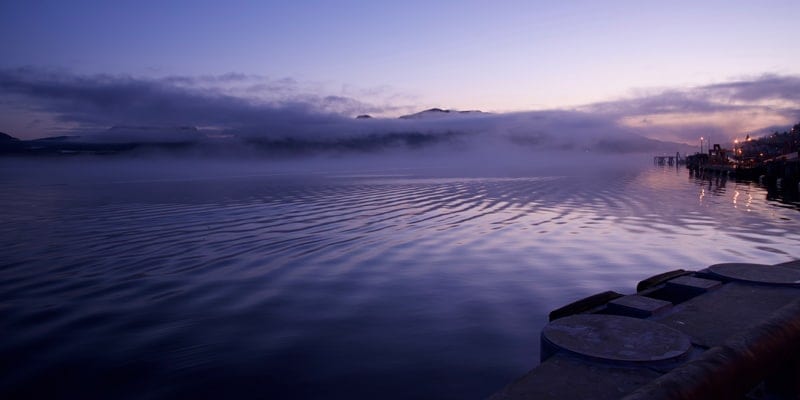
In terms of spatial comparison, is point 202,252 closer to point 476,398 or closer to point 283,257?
point 283,257

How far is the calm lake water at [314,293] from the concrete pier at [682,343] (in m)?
1.89

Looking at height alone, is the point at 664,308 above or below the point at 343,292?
above

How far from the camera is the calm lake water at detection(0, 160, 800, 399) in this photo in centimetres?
852

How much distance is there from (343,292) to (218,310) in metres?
3.23

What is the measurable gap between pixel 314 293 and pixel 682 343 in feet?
30.0

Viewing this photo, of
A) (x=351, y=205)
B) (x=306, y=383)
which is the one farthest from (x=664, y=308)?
(x=351, y=205)

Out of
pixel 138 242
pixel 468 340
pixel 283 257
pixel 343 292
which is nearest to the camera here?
pixel 468 340

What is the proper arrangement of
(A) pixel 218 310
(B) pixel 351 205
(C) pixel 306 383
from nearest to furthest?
(C) pixel 306 383
(A) pixel 218 310
(B) pixel 351 205

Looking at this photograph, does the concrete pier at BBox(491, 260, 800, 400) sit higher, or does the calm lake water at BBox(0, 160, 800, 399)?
the concrete pier at BBox(491, 260, 800, 400)

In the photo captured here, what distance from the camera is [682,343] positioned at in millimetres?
6555

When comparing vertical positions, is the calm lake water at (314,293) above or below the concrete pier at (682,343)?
below

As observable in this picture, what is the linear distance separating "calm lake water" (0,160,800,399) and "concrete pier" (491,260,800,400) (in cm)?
189

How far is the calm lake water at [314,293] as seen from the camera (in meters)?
8.52

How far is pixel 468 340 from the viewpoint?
994 cm
